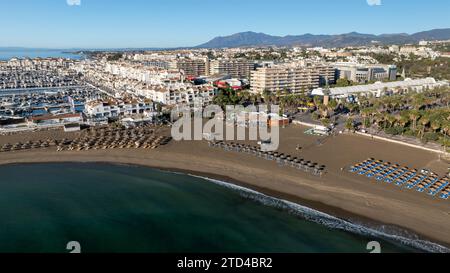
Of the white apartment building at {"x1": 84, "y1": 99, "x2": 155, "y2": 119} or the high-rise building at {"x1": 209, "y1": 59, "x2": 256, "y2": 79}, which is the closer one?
the white apartment building at {"x1": 84, "y1": 99, "x2": 155, "y2": 119}

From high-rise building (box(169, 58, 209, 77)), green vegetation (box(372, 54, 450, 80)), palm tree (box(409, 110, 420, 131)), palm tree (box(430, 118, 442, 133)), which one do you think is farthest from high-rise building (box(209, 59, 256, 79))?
palm tree (box(430, 118, 442, 133))

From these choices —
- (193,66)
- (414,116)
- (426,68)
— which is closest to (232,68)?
(193,66)

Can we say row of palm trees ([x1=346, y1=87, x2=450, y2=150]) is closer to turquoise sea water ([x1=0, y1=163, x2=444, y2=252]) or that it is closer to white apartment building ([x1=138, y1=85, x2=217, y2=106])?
turquoise sea water ([x1=0, y1=163, x2=444, y2=252])

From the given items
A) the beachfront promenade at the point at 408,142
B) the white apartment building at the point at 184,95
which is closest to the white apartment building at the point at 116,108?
the white apartment building at the point at 184,95

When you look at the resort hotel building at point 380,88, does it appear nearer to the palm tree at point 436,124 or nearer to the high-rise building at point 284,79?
the high-rise building at point 284,79

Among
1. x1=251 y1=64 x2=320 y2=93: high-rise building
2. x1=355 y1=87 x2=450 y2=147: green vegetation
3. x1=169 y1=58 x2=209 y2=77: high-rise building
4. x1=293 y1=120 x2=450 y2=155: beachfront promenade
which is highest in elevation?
x1=169 y1=58 x2=209 y2=77: high-rise building

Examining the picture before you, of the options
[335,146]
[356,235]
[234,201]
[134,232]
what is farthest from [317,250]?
[335,146]

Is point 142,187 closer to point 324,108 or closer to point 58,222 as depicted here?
point 58,222
